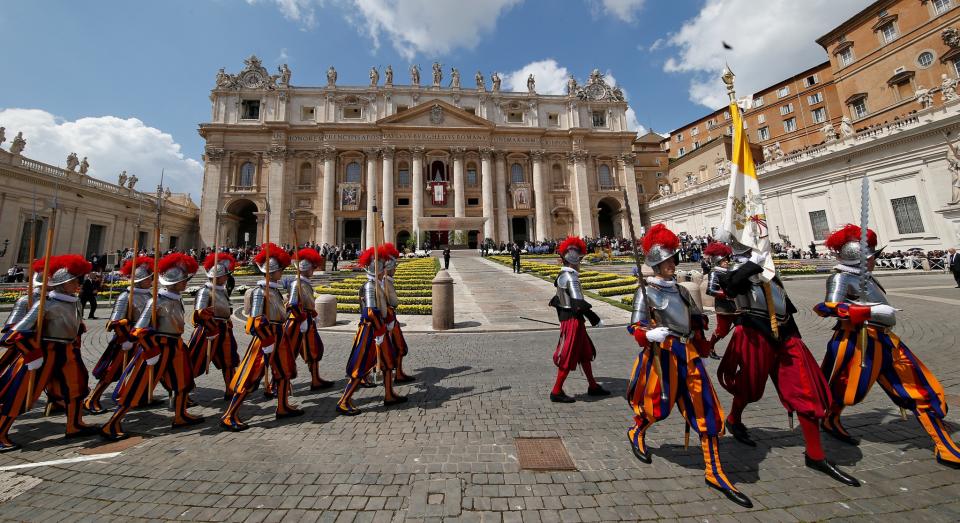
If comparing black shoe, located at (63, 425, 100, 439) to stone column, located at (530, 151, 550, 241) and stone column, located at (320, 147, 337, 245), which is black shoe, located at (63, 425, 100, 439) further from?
stone column, located at (530, 151, 550, 241)

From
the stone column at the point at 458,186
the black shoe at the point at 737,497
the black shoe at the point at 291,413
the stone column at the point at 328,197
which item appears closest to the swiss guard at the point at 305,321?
the black shoe at the point at 291,413

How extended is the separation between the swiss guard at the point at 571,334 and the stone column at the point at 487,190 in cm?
3808

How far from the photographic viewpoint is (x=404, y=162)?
143 ft

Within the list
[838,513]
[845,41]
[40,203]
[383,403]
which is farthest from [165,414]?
[845,41]

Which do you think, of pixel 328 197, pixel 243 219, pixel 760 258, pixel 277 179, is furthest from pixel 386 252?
pixel 243 219

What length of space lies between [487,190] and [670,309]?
140 feet

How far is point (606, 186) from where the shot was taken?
47531 millimetres

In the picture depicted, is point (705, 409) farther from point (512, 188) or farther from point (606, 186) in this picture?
point (606, 186)

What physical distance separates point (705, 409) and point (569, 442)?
1164mm

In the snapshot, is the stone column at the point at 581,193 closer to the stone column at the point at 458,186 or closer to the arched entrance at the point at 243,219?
the stone column at the point at 458,186

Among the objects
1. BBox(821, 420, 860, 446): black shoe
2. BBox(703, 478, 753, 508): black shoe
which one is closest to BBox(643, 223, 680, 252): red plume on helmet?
BBox(703, 478, 753, 508): black shoe

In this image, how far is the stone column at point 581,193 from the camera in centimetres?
4462

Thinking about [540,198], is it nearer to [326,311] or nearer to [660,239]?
[326,311]

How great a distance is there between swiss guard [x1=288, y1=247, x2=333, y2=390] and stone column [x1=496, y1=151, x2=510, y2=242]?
39092 millimetres
